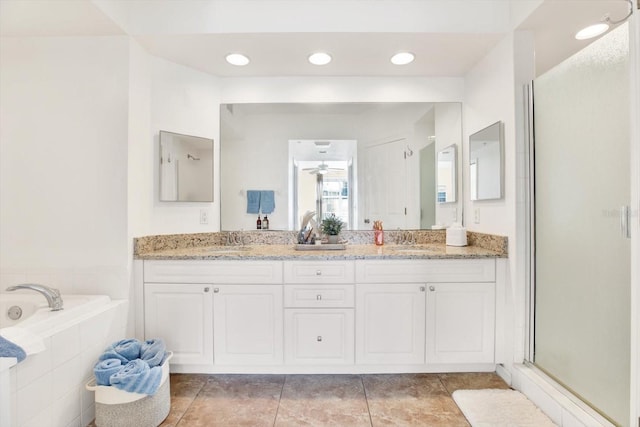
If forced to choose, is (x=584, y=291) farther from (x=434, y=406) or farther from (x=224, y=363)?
(x=224, y=363)

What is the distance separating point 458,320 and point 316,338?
88cm

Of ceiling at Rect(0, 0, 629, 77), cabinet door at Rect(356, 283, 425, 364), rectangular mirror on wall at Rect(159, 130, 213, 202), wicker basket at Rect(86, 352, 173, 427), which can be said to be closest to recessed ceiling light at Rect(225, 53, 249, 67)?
ceiling at Rect(0, 0, 629, 77)

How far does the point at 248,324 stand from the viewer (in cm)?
199

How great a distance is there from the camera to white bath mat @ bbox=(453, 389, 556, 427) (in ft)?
5.21

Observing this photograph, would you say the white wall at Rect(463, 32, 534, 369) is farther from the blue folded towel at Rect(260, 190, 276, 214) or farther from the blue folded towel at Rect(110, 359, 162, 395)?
the blue folded towel at Rect(110, 359, 162, 395)

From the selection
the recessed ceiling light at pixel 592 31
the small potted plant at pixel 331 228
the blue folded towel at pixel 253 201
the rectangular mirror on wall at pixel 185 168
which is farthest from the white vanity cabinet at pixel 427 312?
the recessed ceiling light at pixel 592 31

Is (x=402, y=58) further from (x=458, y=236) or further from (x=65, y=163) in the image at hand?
(x=65, y=163)

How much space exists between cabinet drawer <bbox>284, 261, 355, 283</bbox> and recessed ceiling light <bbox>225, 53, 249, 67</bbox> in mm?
1431

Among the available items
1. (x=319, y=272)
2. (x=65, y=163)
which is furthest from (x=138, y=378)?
(x=65, y=163)

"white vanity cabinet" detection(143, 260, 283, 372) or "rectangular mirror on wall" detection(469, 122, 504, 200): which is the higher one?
"rectangular mirror on wall" detection(469, 122, 504, 200)

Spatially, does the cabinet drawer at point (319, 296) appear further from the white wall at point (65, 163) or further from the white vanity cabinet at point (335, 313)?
the white wall at point (65, 163)

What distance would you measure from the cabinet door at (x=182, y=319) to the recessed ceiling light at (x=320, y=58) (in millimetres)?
1665

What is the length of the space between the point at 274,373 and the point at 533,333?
1.59 m

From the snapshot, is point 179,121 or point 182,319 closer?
point 182,319
